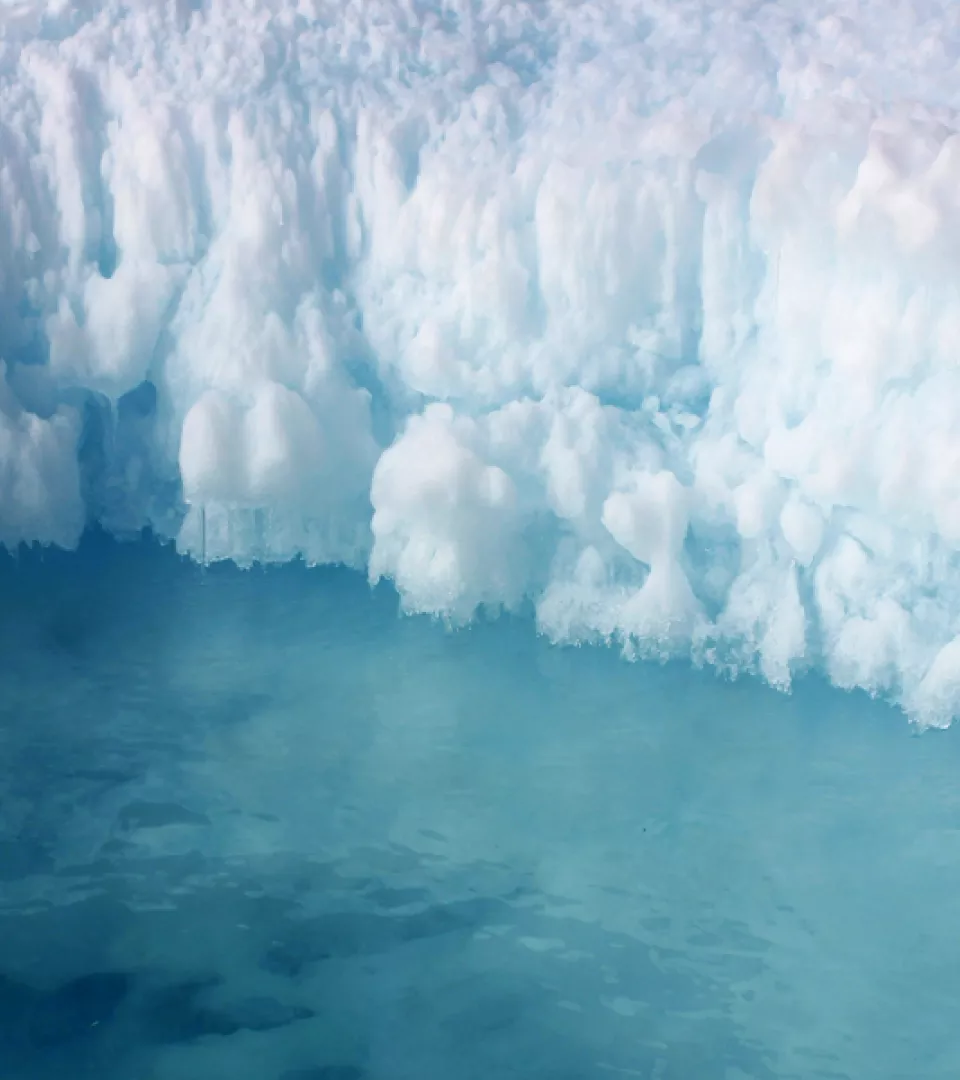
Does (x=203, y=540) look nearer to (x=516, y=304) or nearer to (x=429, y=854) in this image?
(x=516, y=304)

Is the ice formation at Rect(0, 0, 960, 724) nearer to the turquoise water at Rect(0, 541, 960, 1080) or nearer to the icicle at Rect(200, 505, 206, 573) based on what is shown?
the icicle at Rect(200, 505, 206, 573)

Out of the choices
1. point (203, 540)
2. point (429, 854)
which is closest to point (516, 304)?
point (203, 540)

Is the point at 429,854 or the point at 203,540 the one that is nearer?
the point at 429,854

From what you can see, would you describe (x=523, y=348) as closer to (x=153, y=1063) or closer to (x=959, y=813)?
(x=959, y=813)

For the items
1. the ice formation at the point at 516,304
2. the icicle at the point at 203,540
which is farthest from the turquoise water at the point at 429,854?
the ice formation at the point at 516,304

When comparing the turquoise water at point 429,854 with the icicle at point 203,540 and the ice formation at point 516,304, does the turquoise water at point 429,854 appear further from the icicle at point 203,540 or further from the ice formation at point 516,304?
the ice formation at point 516,304
